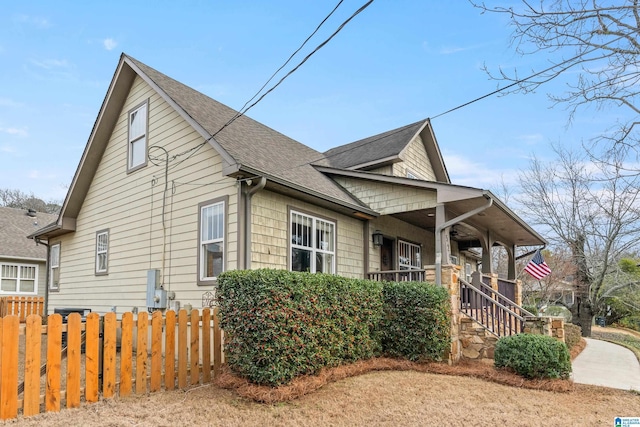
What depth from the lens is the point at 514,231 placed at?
13.6 meters

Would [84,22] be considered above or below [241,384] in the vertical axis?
above

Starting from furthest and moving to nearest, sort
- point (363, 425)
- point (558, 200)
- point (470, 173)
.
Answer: point (470, 173) → point (558, 200) → point (363, 425)

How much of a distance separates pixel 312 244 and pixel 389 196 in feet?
7.69

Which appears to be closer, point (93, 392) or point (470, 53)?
point (93, 392)

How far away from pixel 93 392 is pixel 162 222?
4.77m

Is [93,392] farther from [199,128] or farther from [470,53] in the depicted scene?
[470,53]

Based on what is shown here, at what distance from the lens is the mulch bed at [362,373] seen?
556cm

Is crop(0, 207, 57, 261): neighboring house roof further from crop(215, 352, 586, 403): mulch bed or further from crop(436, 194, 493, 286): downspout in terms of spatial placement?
crop(436, 194, 493, 286): downspout

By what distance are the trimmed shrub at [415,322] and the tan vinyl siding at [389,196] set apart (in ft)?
7.34

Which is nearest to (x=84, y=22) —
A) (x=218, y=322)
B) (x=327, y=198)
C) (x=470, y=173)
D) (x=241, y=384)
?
(x=327, y=198)

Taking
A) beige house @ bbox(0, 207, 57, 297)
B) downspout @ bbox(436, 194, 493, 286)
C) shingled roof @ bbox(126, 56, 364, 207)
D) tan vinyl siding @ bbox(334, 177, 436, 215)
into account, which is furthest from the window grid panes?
beige house @ bbox(0, 207, 57, 297)

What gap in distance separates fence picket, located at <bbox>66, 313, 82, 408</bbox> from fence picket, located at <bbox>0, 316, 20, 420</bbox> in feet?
1.79

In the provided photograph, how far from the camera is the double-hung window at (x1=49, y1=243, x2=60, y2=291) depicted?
1399 centimetres

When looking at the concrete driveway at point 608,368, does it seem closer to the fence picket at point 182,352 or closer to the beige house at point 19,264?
the fence picket at point 182,352
